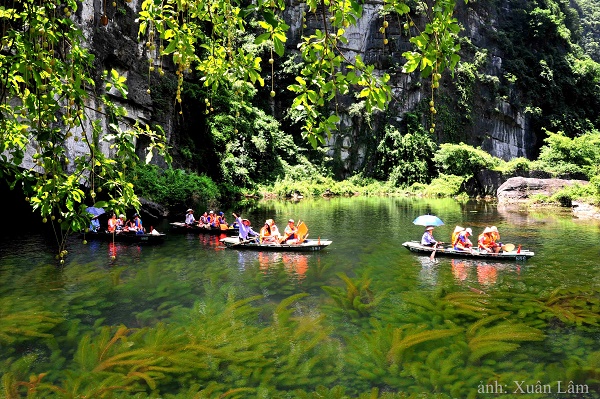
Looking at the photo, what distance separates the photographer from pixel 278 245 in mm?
13977

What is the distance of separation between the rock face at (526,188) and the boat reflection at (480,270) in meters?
19.6

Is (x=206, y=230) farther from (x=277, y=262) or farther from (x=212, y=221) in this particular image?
(x=277, y=262)

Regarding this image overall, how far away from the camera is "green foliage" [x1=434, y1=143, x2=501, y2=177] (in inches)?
1521

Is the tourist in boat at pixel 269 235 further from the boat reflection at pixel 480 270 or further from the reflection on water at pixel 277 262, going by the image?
the boat reflection at pixel 480 270

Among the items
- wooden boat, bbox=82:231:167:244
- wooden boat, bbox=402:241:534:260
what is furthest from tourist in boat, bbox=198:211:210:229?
wooden boat, bbox=402:241:534:260

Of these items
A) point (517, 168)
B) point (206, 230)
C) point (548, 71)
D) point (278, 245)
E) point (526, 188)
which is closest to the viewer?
point (278, 245)

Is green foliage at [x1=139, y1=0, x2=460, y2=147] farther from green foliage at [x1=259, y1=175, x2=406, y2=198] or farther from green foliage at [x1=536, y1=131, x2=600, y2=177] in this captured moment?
green foliage at [x1=536, y1=131, x2=600, y2=177]

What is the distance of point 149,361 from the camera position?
580cm

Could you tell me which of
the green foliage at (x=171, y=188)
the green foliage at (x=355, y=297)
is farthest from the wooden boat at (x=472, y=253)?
the green foliage at (x=171, y=188)

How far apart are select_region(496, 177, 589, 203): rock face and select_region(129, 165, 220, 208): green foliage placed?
20351mm

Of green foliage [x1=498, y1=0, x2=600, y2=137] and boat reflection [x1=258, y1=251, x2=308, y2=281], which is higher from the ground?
green foliage [x1=498, y1=0, x2=600, y2=137]

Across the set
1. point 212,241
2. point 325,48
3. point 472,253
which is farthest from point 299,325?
point 212,241

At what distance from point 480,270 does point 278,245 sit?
19.4 feet

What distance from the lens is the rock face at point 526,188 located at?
28.6 meters
